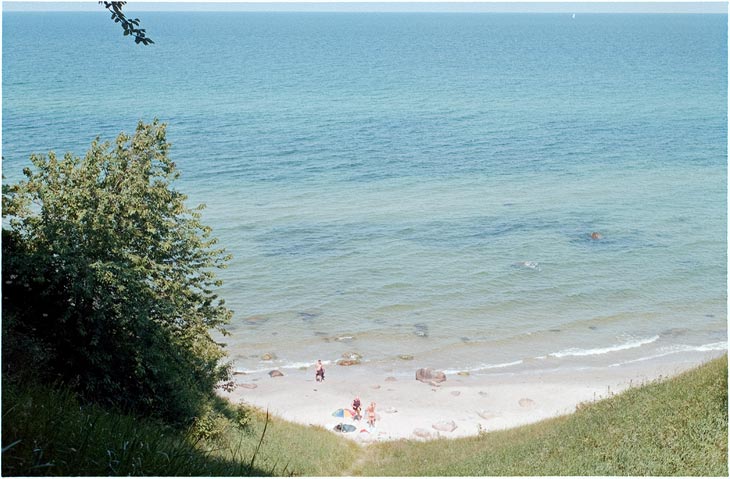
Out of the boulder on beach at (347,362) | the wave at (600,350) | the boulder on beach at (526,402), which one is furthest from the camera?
the wave at (600,350)

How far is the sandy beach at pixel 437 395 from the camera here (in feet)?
72.4

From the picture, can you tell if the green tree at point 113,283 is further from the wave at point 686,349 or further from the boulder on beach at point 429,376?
the wave at point 686,349

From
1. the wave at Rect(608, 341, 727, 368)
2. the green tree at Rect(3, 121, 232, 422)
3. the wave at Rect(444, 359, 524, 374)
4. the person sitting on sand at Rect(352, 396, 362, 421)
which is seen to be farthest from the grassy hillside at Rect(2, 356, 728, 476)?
the wave at Rect(608, 341, 727, 368)

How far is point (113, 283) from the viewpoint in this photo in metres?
13.2

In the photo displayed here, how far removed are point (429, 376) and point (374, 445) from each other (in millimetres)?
5526

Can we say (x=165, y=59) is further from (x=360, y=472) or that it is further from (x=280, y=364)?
(x=360, y=472)

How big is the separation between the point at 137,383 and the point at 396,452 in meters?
6.81

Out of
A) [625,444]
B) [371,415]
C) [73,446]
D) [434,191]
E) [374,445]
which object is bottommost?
Result: [434,191]

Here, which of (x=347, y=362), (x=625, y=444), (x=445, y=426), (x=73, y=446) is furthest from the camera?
(x=347, y=362)

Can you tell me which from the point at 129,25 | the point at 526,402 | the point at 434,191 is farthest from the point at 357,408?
the point at 434,191

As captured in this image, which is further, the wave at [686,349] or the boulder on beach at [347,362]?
the wave at [686,349]

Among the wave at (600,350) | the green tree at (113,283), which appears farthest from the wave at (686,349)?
the green tree at (113,283)

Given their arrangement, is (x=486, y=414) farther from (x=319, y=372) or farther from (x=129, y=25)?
(x=129, y=25)

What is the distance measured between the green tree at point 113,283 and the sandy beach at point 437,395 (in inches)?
268
